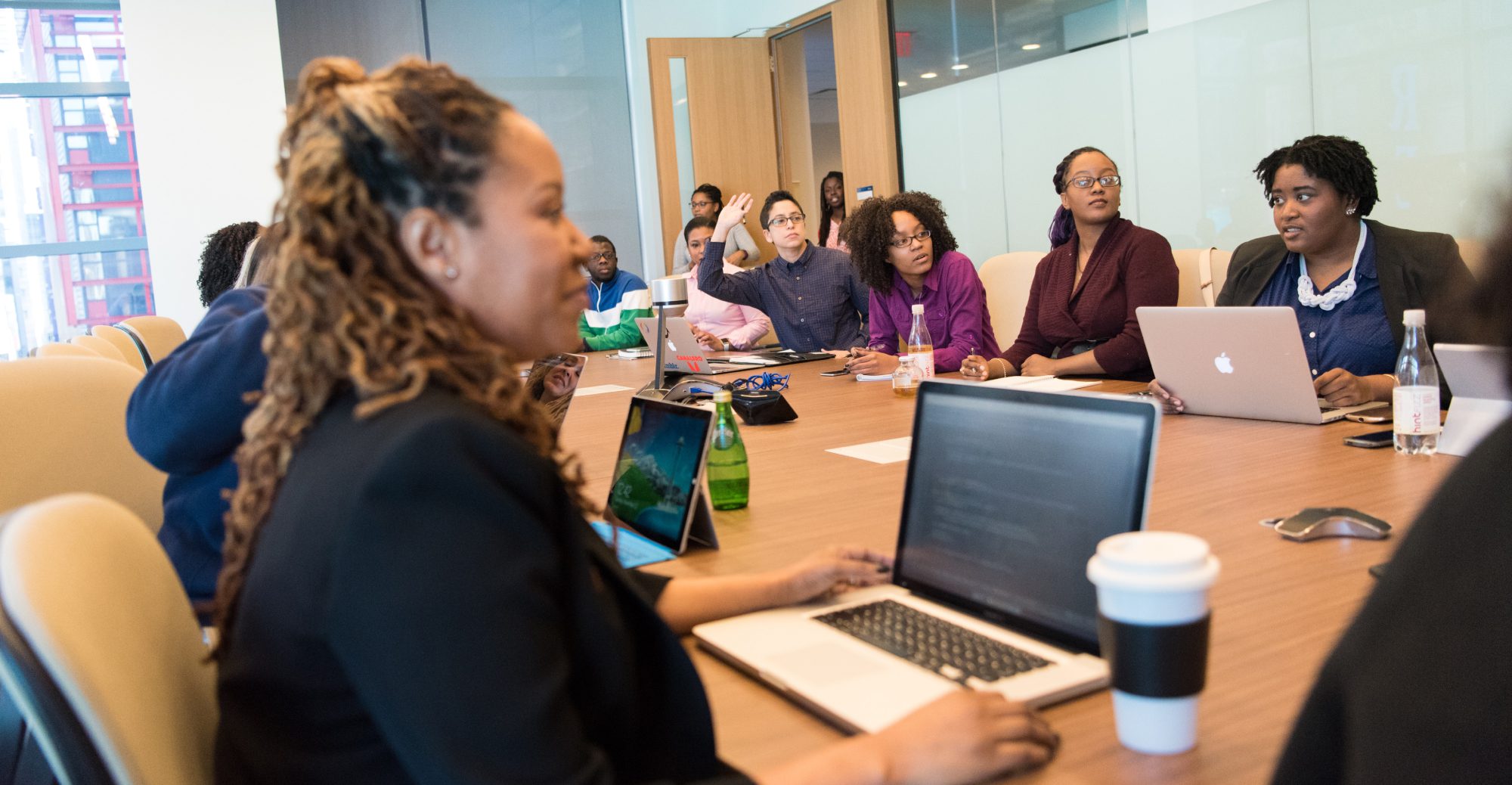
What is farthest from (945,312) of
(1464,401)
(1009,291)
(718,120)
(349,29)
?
(349,29)

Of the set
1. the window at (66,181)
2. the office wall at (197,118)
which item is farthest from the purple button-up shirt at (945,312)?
the window at (66,181)

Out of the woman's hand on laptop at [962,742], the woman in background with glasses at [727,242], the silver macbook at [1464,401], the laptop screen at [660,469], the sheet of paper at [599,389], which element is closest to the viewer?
the woman's hand on laptop at [962,742]

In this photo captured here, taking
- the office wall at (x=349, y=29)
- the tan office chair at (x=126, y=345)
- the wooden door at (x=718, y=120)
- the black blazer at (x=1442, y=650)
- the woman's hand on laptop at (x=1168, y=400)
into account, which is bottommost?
the woman's hand on laptop at (x=1168, y=400)

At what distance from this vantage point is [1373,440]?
1978 mm

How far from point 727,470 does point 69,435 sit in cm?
110

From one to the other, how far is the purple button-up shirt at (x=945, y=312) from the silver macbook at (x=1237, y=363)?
132cm

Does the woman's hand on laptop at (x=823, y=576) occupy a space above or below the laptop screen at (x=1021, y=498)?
below

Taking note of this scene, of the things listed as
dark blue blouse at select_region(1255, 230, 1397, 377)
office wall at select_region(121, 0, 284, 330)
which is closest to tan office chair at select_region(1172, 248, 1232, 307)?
dark blue blouse at select_region(1255, 230, 1397, 377)

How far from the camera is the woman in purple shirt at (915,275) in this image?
3938 millimetres

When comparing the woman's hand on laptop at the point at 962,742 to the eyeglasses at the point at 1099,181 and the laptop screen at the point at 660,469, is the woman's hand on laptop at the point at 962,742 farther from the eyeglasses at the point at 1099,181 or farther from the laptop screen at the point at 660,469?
the eyeglasses at the point at 1099,181

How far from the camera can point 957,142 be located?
644 cm

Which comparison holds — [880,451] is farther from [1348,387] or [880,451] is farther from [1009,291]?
[1009,291]

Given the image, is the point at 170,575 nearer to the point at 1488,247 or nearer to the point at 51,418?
the point at 51,418

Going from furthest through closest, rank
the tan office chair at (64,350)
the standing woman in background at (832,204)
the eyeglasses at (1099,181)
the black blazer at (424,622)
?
the standing woman in background at (832,204)
the eyeglasses at (1099,181)
the tan office chair at (64,350)
the black blazer at (424,622)
